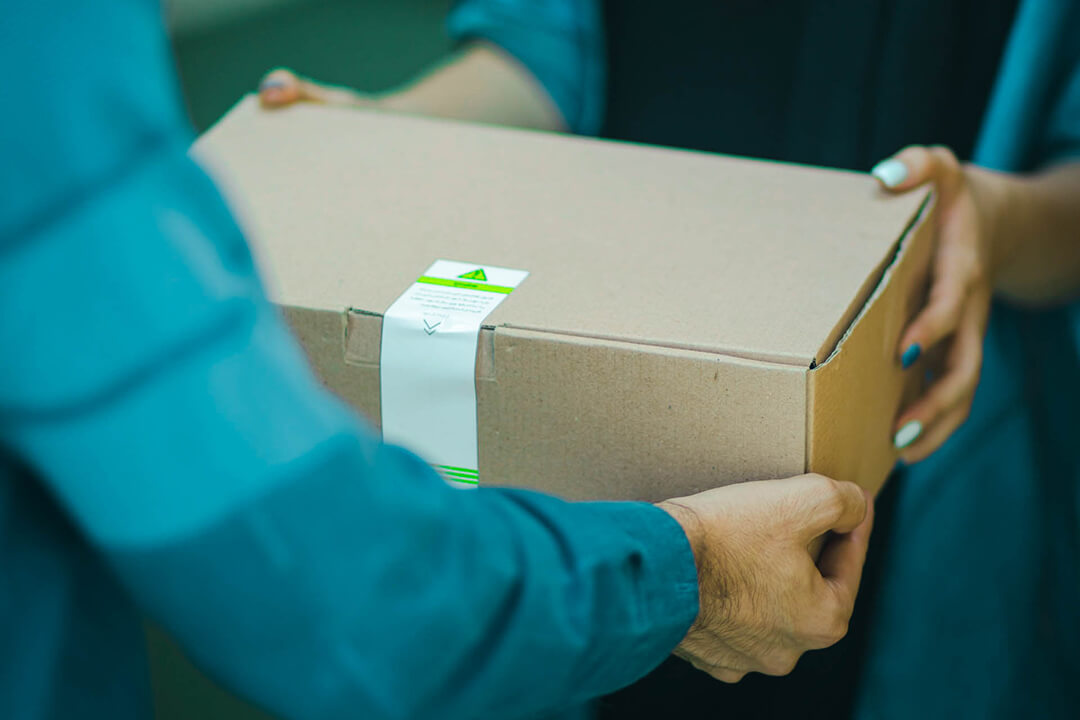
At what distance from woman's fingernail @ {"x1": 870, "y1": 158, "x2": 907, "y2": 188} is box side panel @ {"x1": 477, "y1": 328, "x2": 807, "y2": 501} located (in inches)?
8.0

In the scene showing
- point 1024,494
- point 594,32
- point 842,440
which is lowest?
point 1024,494

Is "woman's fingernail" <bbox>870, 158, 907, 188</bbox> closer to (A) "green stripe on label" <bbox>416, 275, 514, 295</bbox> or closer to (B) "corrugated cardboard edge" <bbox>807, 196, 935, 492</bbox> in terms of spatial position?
(B) "corrugated cardboard edge" <bbox>807, 196, 935, 492</bbox>

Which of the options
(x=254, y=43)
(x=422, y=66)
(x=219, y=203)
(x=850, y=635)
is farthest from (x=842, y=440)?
(x=254, y=43)

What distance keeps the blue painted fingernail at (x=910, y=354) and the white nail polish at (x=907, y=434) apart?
0.05 m

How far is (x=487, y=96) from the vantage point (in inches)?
38.5

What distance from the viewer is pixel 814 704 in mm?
884

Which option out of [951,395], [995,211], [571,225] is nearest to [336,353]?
[571,225]

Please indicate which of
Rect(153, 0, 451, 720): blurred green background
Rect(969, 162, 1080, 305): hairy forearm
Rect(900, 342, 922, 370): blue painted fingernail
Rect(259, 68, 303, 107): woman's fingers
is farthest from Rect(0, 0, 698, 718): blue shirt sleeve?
Rect(153, 0, 451, 720): blurred green background

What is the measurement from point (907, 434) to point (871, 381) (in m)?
0.11

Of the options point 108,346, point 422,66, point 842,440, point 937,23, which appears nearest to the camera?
point 108,346

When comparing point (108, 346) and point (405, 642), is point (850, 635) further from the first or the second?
point (108, 346)

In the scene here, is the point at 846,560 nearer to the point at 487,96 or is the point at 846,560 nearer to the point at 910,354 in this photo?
the point at 910,354

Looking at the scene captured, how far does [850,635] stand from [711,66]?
21.1 inches

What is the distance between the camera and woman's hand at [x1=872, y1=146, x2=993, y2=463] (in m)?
0.62
